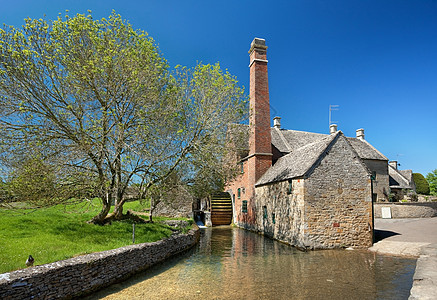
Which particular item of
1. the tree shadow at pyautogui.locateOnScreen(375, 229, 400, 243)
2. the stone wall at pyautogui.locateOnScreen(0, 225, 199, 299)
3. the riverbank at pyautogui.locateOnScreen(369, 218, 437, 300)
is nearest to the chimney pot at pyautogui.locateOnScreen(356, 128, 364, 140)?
the riverbank at pyautogui.locateOnScreen(369, 218, 437, 300)

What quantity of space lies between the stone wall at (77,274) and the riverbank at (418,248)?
24.0 ft

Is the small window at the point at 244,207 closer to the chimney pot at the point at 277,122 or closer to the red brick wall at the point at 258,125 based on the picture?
the red brick wall at the point at 258,125

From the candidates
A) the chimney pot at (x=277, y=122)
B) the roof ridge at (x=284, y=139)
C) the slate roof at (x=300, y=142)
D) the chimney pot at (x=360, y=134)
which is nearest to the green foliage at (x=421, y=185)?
the chimney pot at (x=360, y=134)

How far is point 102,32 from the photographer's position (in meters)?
10.3

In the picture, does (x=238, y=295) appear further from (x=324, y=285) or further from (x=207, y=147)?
(x=207, y=147)

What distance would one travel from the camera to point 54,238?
8289 mm

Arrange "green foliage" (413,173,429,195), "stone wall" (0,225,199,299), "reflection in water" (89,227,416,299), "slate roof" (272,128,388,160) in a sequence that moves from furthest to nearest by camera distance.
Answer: "green foliage" (413,173,429,195) → "slate roof" (272,128,388,160) → "reflection in water" (89,227,416,299) → "stone wall" (0,225,199,299)

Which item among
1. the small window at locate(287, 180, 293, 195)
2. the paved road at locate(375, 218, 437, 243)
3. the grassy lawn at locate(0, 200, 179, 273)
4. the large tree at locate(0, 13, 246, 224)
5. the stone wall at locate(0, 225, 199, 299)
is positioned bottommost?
the paved road at locate(375, 218, 437, 243)

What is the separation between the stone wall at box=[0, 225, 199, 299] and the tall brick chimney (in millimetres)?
12065

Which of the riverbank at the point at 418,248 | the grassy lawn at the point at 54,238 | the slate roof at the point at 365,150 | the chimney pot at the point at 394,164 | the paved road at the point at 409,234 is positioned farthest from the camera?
the chimney pot at the point at 394,164

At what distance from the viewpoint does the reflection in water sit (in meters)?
6.84

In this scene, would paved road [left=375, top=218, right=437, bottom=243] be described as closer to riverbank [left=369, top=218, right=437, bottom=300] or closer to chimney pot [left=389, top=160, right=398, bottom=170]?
riverbank [left=369, top=218, right=437, bottom=300]

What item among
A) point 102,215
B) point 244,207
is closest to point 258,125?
point 244,207

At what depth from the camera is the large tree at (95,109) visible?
9016 millimetres
